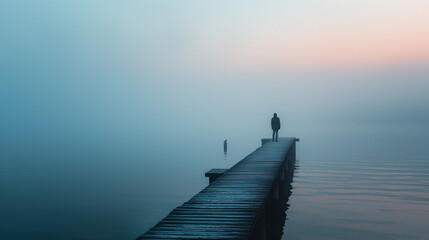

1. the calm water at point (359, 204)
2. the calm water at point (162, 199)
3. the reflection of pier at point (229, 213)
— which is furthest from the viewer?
the calm water at point (162, 199)

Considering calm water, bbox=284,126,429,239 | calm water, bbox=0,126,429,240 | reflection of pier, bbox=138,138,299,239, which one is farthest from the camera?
calm water, bbox=0,126,429,240

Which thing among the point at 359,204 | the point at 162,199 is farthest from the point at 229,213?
the point at 162,199

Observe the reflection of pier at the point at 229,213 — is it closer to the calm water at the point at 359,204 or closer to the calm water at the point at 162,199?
the calm water at the point at 359,204

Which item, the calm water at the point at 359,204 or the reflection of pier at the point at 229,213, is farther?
the calm water at the point at 359,204

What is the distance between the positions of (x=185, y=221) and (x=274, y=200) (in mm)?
8241

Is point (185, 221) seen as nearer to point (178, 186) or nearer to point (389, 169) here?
point (178, 186)

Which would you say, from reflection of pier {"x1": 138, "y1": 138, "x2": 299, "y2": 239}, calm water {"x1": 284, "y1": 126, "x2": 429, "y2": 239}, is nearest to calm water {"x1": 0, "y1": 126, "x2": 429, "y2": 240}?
calm water {"x1": 284, "y1": 126, "x2": 429, "y2": 239}

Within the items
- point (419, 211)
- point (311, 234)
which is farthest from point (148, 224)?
point (419, 211)

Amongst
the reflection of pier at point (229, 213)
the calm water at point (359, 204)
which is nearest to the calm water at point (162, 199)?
the calm water at point (359, 204)

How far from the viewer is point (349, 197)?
21.8 m

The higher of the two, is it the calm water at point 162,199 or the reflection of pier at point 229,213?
the reflection of pier at point 229,213

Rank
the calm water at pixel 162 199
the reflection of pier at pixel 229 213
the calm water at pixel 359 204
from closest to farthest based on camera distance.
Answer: the reflection of pier at pixel 229 213 → the calm water at pixel 359 204 → the calm water at pixel 162 199

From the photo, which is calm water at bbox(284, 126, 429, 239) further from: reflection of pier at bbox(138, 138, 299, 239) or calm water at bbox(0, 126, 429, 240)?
reflection of pier at bbox(138, 138, 299, 239)

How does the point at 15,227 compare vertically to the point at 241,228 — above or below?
below
